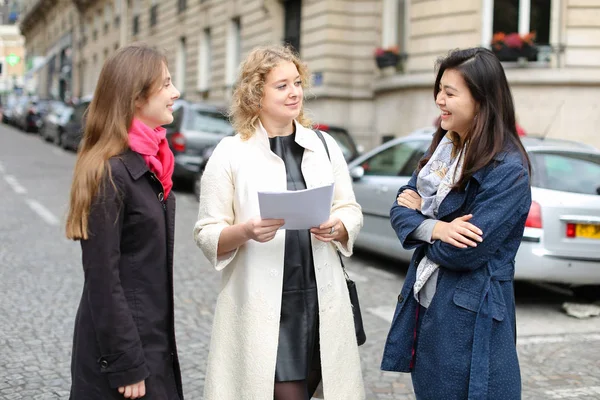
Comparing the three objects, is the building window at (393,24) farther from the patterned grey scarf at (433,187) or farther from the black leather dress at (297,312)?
the black leather dress at (297,312)

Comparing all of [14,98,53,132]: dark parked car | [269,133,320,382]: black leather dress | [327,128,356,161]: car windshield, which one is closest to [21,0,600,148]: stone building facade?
[327,128,356,161]: car windshield

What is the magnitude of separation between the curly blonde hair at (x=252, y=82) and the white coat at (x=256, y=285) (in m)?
0.06

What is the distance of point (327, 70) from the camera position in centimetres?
2073

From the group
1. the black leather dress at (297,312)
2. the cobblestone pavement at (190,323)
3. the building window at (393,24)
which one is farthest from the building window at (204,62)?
the black leather dress at (297,312)

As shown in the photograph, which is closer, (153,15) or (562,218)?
(562,218)

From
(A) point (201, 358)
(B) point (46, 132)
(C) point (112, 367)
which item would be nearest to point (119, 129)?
(C) point (112, 367)

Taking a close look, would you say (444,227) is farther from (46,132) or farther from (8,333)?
(46,132)

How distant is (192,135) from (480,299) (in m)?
11.5

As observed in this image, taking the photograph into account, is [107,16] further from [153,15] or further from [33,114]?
[33,114]

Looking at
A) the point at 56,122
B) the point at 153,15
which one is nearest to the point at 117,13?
the point at 153,15

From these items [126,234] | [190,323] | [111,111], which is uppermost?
[111,111]

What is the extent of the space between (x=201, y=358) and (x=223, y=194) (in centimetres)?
237

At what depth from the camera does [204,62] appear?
29516 mm

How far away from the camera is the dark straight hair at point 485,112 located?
2.61m
